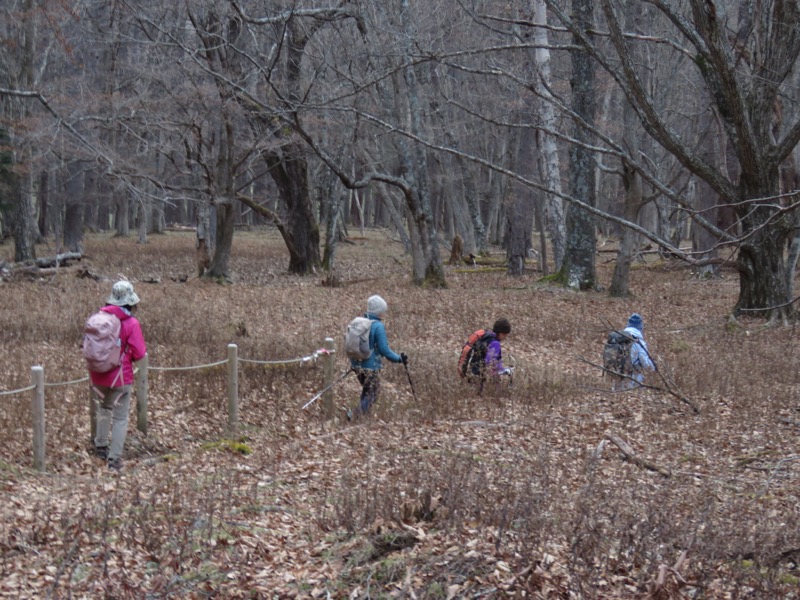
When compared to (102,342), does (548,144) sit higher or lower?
higher

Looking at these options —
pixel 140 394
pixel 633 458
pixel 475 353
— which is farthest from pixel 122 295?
pixel 633 458

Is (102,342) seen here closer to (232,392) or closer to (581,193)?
(232,392)

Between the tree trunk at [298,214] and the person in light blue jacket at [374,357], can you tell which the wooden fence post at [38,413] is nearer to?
the person in light blue jacket at [374,357]

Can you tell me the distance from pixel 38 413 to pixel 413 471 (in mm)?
3718

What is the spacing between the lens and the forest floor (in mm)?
4930

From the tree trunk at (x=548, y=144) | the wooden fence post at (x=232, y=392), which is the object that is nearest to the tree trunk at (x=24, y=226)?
the tree trunk at (x=548, y=144)

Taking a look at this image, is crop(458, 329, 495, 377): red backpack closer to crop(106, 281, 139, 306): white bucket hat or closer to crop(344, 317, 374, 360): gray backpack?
crop(344, 317, 374, 360): gray backpack

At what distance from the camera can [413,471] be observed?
6379 millimetres

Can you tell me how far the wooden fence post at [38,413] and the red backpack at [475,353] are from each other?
4.94 meters

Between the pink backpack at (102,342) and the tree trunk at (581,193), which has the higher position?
the tree trunk at (581,193)

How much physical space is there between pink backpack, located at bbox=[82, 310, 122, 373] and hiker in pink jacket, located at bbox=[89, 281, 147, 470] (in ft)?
0.30

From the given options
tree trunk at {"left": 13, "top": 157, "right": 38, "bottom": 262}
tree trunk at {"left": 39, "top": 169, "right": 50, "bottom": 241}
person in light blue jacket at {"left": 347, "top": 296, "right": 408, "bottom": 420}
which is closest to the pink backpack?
person in light blue jacket at {"left": 347, "top": 296, "right": 408, "bottom": 420}

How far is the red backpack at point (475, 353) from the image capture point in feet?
33.5

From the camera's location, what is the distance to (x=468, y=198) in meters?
35.9
